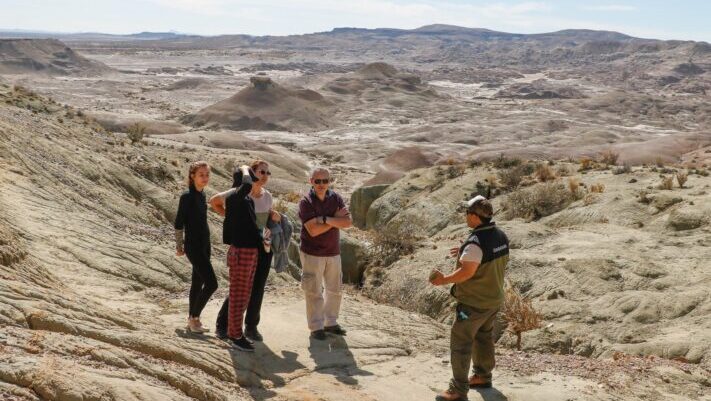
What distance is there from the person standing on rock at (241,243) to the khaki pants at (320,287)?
687 millimetres

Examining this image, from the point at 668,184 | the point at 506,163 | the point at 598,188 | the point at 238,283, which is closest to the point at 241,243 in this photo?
the point at 238,283

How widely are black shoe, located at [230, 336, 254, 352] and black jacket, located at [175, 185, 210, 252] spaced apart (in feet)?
2.87

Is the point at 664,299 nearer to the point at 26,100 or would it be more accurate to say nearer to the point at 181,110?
the point at 26,100

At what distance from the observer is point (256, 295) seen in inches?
252

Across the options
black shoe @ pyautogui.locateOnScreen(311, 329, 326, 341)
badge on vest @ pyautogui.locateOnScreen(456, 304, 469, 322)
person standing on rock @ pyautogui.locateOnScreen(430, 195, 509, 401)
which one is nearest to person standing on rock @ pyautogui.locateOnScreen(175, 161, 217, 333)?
black shoe @ pyautogui.locateOnScreen(311, 329, 326, 341)

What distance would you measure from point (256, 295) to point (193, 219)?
2.93 feet

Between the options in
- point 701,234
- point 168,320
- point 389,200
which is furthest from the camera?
point 389,200

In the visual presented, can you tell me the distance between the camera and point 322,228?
21.2 ft

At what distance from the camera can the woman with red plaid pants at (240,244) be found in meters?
6.06

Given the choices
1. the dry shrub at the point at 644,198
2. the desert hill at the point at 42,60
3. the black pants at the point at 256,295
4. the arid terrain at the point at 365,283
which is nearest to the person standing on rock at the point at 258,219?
the black pants at the point at 256,295

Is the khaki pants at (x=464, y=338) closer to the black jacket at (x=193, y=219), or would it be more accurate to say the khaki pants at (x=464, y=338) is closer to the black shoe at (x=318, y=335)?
the black shoe at (x=318, y=335)

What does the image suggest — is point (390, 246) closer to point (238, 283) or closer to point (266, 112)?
point (238, 283)

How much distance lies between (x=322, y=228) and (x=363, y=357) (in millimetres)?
1331

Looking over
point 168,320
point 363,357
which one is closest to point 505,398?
point 363,357
